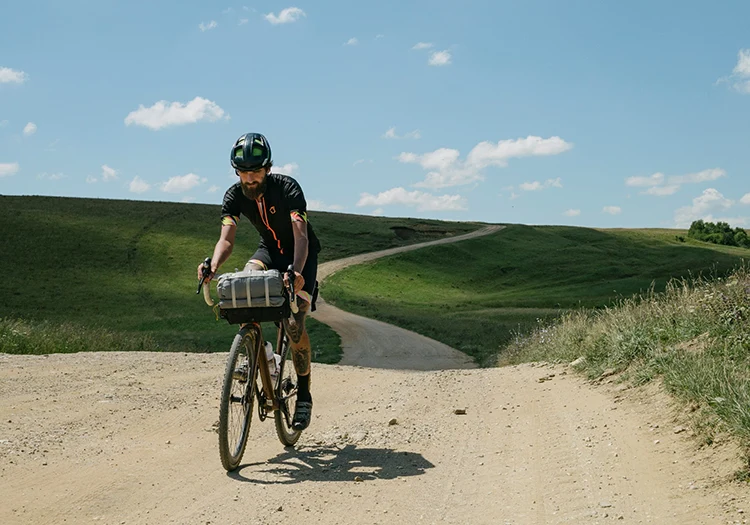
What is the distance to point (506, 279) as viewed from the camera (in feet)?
227

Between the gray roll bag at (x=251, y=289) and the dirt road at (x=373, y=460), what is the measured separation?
1.41 m

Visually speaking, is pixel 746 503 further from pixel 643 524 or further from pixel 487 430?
pixel 487 430

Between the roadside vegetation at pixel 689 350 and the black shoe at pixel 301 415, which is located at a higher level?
the roadside vegetation at pixel 689 350

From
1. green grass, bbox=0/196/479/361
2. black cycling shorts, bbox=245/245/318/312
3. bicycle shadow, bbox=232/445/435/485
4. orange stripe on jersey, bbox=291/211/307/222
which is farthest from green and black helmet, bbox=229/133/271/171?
green grass, bbox=0/196/479/361

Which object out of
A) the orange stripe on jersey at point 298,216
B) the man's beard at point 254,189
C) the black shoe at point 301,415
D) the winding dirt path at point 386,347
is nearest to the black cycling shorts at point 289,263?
the orange stripe on jersey at point 298,216

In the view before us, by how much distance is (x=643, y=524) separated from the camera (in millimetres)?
4793

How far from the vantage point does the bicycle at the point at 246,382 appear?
6293 mm

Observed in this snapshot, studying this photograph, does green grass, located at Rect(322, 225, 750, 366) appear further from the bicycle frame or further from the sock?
the bicycle frame

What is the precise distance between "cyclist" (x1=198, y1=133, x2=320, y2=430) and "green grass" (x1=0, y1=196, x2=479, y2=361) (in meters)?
9.92

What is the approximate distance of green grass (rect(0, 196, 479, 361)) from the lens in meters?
31.3

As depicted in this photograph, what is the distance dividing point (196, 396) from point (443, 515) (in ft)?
17.6

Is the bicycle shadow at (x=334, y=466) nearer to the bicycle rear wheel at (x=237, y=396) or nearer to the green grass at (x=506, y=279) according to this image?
the bicycle rear wheel at (x=237, y=396)

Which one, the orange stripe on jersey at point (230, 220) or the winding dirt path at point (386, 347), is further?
the winding dirt path at point (386, 347)

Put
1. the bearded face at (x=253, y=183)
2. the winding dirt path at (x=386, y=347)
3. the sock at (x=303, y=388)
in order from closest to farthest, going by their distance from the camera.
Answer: the bearded face at (x=253, y=183) → the sock at (x=303, y=388) → the winding dirt path at (x=386, y=347)
